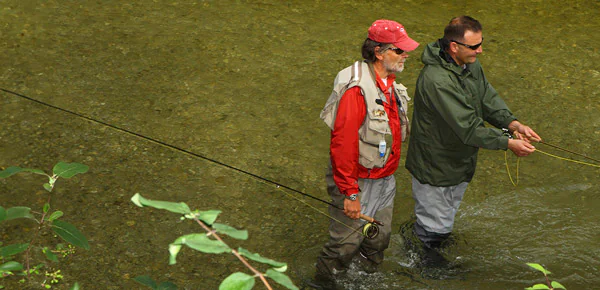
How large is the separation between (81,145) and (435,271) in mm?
3113

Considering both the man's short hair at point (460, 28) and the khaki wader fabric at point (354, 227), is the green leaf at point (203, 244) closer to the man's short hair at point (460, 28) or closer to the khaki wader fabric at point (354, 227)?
the khaki wader fabric at point (354, 227)

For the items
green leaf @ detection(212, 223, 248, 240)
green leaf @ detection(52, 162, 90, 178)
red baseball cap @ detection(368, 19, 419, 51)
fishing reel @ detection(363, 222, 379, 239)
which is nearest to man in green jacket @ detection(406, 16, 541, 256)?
red baseball cap @ detection(368, 19, 419, 51)

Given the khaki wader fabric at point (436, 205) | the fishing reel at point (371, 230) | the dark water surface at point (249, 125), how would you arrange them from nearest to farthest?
the fishing reel at point (371, 230)
the khaki wader fabric at point (436, 205)
the dark water surface at point (249, 125)

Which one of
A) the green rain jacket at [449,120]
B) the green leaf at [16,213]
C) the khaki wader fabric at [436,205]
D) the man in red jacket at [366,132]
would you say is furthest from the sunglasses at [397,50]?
the green leaf at [16,213]

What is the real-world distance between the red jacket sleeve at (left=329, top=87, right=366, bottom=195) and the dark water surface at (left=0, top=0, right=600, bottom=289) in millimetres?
855

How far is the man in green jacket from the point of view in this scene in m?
4.64

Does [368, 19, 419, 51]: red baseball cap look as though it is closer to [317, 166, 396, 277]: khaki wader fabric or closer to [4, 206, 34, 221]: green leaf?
[317, 166, 396, 277]: khaki wader fabric

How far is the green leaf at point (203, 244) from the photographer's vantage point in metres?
1.76

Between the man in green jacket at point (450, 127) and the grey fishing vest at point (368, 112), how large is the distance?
0.37 m

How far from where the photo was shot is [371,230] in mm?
4805

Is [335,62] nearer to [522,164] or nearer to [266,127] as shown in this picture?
[266,127]

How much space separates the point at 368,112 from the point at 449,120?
0.54 m

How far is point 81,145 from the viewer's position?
655 cm

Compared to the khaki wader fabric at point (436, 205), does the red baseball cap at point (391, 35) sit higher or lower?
higher
